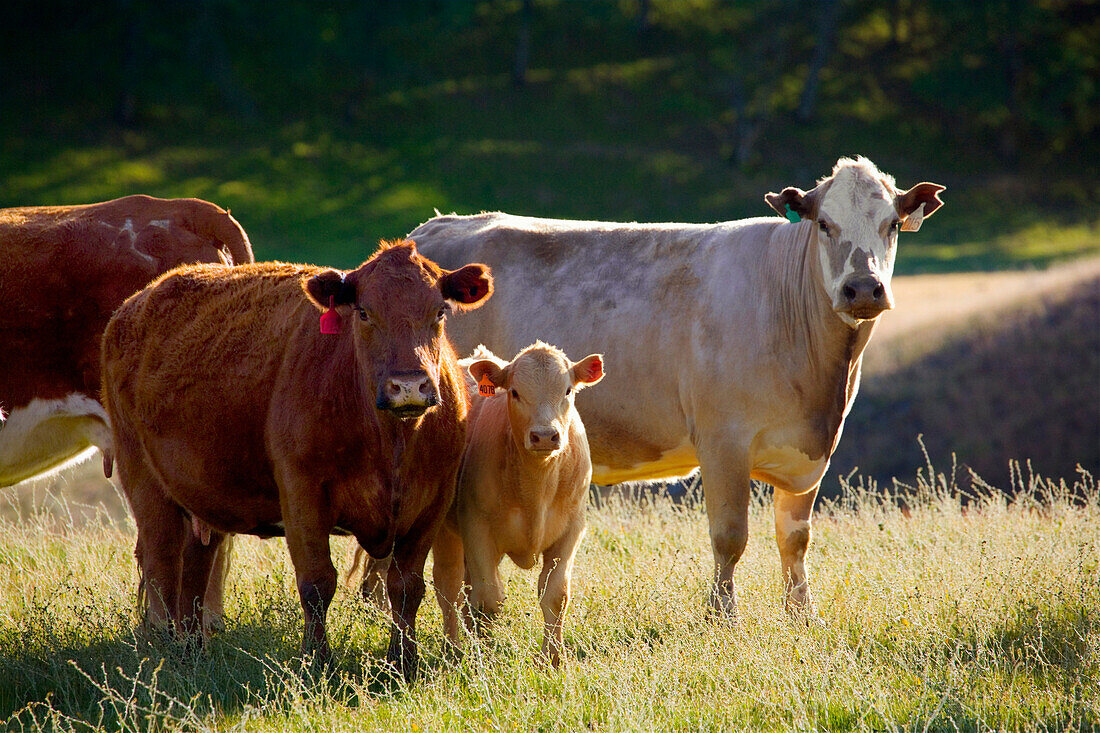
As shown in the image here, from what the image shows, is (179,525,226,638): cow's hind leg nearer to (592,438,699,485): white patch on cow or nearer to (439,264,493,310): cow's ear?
(439,264,493,310): cow's ear

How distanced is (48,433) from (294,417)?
8.70 ft

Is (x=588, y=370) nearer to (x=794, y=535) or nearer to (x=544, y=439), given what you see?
(x=544, y=439)

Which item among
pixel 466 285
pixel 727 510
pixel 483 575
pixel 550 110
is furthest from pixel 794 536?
pixel 550 110

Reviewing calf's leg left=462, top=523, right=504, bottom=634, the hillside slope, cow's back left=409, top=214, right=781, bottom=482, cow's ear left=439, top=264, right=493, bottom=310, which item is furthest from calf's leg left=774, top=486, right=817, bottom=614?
the hillside slope

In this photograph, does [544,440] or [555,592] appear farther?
[555,592]

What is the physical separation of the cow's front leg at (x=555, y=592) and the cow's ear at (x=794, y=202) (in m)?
2.32

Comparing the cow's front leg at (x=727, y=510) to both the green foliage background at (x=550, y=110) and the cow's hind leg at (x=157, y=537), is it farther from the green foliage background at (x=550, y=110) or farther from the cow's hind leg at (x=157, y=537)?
the green foliage background at (x=550, y=110)

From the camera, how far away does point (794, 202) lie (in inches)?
260

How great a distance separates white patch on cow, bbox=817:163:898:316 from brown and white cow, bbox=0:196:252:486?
4.12 metres

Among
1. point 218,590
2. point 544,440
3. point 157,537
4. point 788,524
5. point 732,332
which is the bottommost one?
point 218,590

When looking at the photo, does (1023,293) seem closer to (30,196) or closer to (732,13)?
(30,196)

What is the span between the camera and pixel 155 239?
7367 millimetres

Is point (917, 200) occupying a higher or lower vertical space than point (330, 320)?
higher

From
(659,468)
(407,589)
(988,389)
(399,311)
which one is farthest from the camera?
(988,389)
